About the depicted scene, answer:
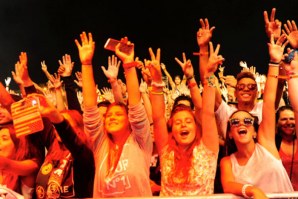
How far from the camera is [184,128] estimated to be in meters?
3.78

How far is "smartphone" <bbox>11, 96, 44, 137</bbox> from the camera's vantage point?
353 centimetres

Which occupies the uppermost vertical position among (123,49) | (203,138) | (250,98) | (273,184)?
(123,49)

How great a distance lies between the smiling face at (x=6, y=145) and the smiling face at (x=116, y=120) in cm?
97

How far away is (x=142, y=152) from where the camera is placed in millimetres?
3760

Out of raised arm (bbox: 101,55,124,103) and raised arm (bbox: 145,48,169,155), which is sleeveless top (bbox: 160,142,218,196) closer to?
raised arm (bbox: 145,48,169,155)

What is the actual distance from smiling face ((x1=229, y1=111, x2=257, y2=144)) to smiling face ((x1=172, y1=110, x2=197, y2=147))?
293 millimetres

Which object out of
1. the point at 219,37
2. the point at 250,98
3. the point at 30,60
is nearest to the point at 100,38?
the point at 30,60

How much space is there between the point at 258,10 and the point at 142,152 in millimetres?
16571

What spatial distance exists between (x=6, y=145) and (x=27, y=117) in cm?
81

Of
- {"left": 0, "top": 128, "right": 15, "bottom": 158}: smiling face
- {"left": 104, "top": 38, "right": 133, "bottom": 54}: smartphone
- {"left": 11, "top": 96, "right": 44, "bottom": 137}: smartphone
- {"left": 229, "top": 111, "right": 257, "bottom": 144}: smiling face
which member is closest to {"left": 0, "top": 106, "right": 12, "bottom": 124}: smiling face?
{"left": 0, "top": 128, "right": 15, "bottom": 158}: smiling face

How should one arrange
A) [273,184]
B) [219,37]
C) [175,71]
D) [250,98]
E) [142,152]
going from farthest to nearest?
[219,37], [175,71], [250,98], [142,152], [273,184]

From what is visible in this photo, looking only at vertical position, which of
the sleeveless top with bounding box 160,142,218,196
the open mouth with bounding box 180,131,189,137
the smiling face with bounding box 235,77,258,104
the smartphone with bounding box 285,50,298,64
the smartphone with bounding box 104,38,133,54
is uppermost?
the smartphone with bounding box 104,38,133,54

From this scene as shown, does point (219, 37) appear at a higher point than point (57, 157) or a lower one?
higher

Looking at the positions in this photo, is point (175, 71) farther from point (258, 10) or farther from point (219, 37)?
point (258, 10)
